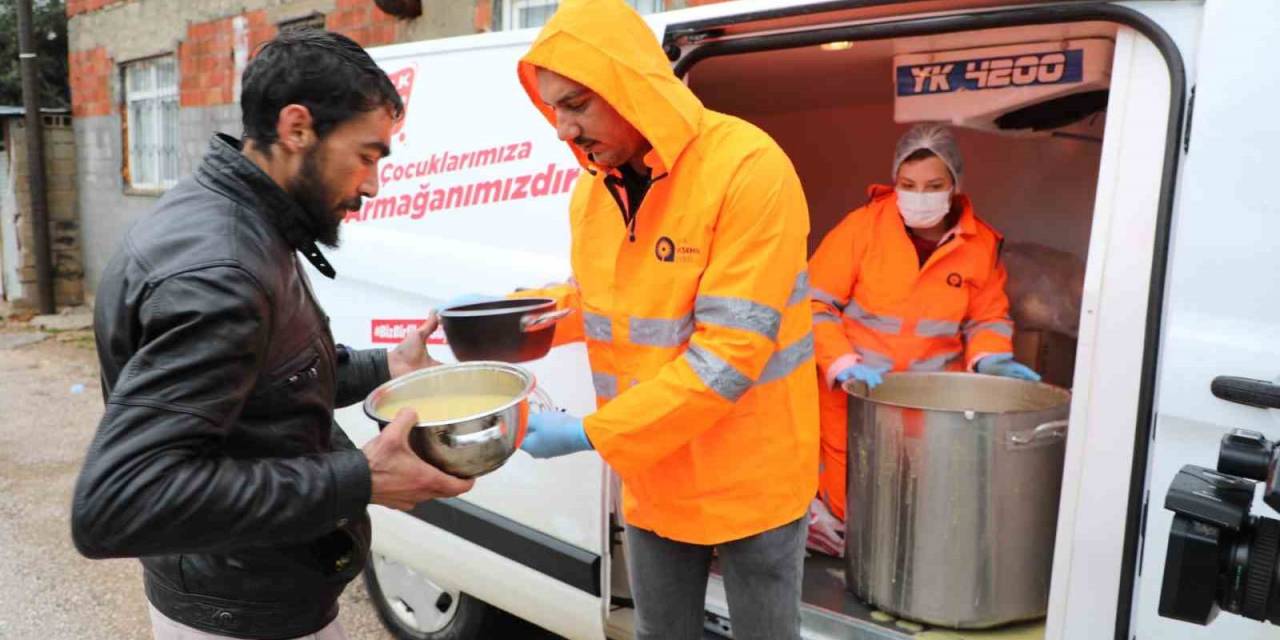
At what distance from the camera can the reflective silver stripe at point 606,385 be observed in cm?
215

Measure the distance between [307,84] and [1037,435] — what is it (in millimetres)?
1981

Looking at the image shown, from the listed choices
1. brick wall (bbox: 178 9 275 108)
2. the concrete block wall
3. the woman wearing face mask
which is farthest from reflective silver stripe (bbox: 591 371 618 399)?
the concrete block wall

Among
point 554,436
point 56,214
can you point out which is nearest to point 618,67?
point 554,436

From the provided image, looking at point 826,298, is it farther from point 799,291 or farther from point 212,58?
point 212,58

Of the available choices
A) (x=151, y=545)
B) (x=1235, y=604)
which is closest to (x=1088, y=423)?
(x=1235, y=604)

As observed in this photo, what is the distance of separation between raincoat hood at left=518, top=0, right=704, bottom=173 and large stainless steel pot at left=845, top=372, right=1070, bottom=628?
1.11 meters

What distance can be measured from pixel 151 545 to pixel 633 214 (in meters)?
1.14

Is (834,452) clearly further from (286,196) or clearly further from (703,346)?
(286,196)

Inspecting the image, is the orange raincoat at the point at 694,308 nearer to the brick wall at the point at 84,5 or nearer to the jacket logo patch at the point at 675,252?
the jacket logo patch at the point at 675,252

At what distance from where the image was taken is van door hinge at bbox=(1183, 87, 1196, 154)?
1688mm

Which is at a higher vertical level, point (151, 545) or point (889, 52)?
point (889, 52)

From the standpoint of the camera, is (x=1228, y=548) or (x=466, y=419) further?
(x=466, y=419)

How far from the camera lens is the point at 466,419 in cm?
151

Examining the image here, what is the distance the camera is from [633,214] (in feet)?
→ 6.69
